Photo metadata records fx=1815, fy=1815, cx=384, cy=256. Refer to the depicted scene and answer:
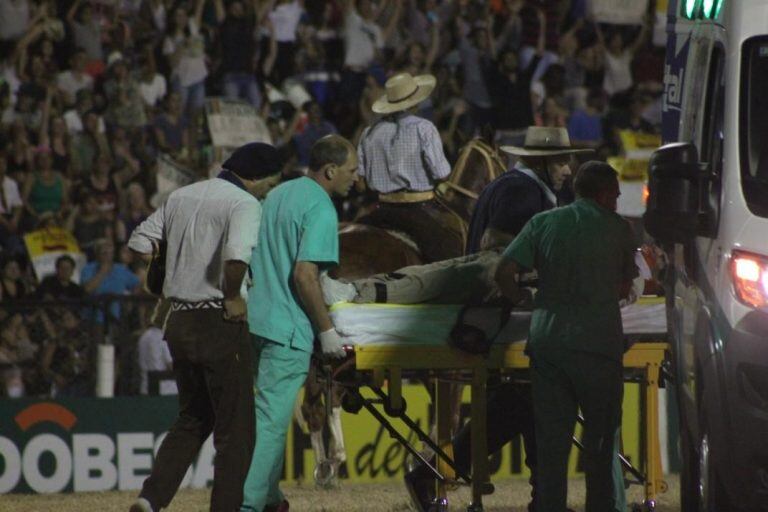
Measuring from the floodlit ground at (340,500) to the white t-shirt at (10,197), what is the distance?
4.40m

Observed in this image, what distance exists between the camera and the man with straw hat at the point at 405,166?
13.0 meters

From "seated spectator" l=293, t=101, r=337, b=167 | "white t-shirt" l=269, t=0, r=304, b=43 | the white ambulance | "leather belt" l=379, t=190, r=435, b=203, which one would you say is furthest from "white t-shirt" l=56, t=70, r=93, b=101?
the white ambulance

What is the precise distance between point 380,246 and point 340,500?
1872mm

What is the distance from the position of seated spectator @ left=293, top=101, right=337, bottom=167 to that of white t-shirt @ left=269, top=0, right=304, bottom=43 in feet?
4.15

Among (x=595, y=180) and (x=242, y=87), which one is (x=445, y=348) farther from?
(x=242, y=87)

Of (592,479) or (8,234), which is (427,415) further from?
(592,479)

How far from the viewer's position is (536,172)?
1007 cm

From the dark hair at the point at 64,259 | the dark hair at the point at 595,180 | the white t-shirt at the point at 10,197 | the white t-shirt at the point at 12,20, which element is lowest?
the dark hair at the point at 64,259

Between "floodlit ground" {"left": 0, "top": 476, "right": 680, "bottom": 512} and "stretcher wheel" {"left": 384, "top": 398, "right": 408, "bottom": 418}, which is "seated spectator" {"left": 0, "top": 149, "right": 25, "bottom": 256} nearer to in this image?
"floodlit ground" {"left": 0, "top": 476, "right": 680, "bottom": 512}

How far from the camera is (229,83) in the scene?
65.5 feet

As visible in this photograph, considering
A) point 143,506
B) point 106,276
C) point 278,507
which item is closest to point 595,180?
point 278,507

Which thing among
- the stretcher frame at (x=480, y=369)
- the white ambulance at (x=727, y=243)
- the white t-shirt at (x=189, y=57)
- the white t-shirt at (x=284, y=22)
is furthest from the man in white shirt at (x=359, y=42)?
the white ambulance at (x=727, y=243)

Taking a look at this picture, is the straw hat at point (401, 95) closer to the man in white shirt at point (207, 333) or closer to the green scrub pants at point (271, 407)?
the man in white shirt at point (207, 333)

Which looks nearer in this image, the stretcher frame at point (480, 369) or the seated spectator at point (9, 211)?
the stretcher frame at point (480, 369)
